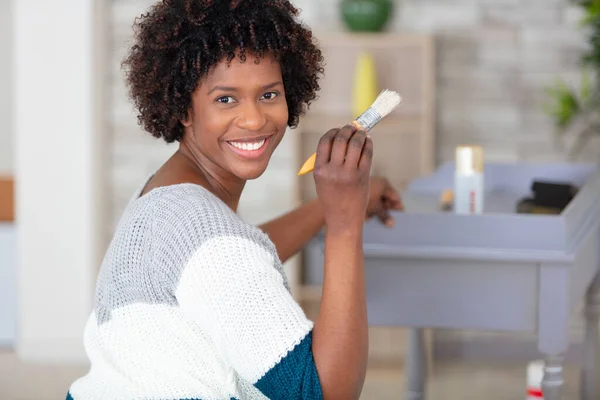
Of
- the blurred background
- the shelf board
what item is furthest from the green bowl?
the shelf board

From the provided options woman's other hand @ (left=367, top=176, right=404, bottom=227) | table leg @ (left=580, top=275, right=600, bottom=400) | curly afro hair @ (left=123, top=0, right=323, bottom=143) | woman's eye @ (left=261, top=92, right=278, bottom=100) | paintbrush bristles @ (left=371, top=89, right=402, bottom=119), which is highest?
curly afro hair @ (left=123, top=0, right=323, bottom=143)

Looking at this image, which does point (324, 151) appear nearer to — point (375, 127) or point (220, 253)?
point (220, 253)

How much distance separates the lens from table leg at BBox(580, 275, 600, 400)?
10.0 ft

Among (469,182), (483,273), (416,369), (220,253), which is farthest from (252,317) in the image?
(416,369)

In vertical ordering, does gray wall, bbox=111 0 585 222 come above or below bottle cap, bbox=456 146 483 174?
above

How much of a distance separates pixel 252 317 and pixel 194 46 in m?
0.43

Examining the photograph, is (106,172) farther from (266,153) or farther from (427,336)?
(266,153)

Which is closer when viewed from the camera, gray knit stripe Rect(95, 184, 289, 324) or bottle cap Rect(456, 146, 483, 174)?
gray knit stripe Rect(95, 184, 289, 324)

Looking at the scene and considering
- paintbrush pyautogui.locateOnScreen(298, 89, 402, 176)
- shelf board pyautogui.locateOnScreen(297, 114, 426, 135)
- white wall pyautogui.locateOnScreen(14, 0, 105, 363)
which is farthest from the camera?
shelf board pyautogui.locateOnScreen(297, 114, 426, 135)

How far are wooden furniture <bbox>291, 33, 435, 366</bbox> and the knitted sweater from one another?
2739 mm

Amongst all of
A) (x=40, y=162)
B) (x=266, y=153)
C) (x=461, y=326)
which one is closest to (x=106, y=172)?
(x=40, y=162)

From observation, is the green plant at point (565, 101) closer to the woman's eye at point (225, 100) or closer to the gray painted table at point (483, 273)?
the gray painted table at point (483, 273)

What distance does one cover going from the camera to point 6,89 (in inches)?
180

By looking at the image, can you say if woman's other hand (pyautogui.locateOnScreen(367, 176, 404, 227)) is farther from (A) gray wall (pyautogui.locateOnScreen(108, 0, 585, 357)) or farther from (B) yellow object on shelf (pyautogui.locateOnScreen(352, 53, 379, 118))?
(A) gray wall (pyautogui.locateOnScreen(108, 0, 585, 357))
